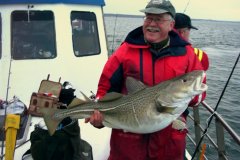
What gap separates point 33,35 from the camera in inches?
236

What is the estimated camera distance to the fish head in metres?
2.72

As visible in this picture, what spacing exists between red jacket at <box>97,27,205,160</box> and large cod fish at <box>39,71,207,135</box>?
0.22 meters

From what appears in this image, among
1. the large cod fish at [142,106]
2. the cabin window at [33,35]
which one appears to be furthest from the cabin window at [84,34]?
the large cod fish at [142,106]

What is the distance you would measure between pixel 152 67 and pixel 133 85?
0.30 metres

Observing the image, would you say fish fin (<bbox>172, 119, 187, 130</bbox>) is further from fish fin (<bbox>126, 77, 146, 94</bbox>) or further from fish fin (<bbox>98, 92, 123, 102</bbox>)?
fish fin (<bbox>98, 92, 123, 102</bbox>)

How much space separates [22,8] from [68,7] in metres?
0.78

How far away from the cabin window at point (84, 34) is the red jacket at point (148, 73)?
10.0 feet

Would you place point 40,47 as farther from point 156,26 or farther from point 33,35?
point 156,26

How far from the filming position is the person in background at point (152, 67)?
3080 millimetres

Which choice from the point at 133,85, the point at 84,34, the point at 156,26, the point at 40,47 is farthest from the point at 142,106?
the point at 84,34

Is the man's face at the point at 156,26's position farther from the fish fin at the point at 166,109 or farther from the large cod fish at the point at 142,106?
the fish fin at the point at 166,109

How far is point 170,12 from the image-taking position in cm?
309

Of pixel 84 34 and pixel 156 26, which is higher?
pixel 84 34

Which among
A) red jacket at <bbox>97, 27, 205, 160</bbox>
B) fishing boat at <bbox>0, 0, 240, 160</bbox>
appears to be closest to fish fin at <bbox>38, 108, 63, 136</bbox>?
red jacket at <bbox>97, 27, 205, 160</bbox>
